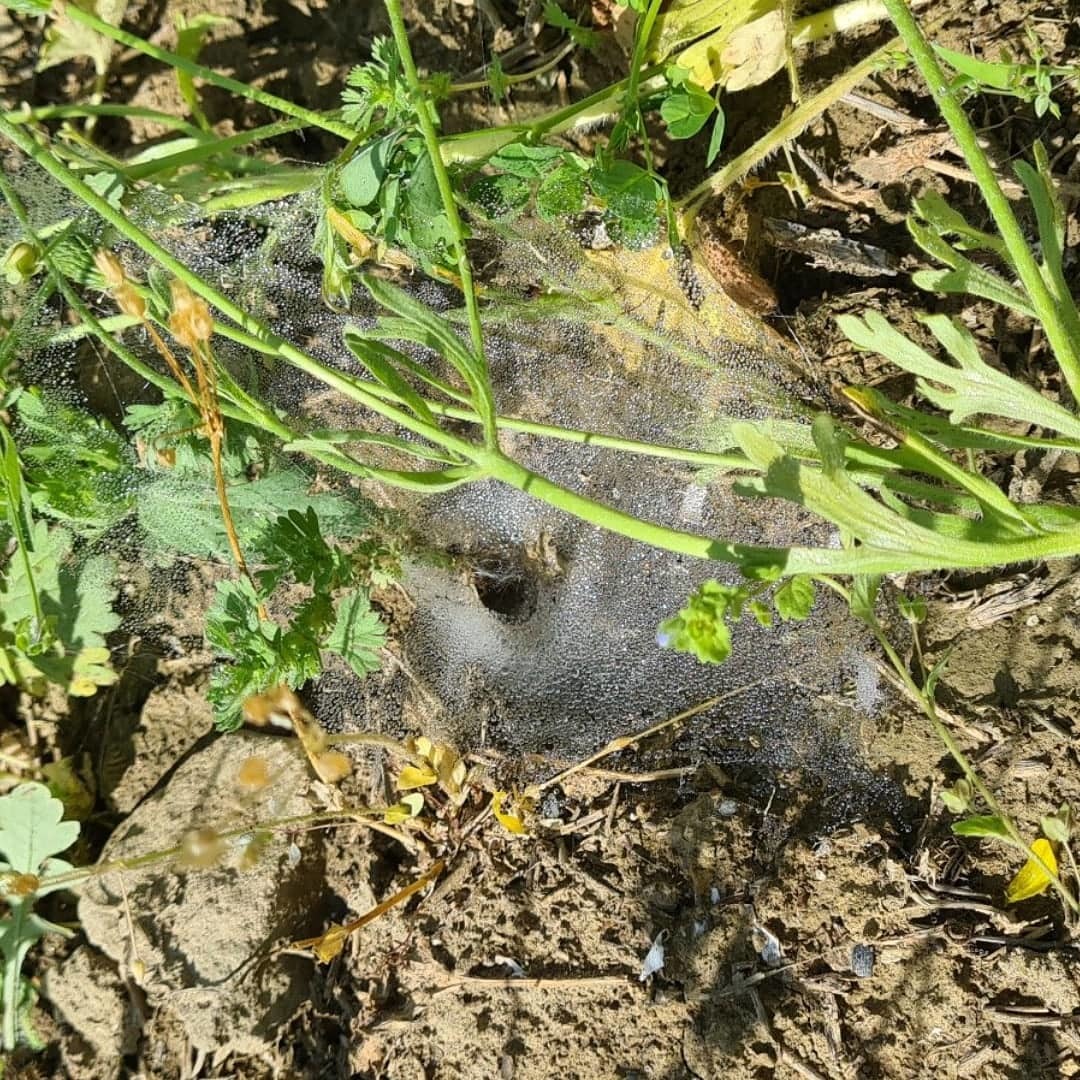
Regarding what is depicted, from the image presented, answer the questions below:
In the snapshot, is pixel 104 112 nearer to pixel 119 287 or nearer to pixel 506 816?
pixel 119 287

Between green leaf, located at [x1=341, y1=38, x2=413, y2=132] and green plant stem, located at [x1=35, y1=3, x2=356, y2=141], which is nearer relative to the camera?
green leaf, located at [x1=341, y1=38, x2=413, y2=132]

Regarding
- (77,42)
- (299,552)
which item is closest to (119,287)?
(299,552)

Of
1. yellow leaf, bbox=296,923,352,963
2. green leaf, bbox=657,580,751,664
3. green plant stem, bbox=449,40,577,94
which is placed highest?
green plant stem, bbox=449,40,577,94

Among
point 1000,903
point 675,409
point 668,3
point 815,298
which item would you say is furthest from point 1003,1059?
point 668,3

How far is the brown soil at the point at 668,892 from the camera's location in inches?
76.0

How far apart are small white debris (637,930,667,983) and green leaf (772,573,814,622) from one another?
3.08 ft

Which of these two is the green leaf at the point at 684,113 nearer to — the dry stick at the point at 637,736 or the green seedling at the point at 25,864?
the dry stick at the point at 637,736

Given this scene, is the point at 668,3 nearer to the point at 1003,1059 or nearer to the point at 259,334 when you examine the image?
the point at 259,334

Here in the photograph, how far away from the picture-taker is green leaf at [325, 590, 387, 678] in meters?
2.18

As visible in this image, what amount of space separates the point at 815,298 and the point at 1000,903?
140 cm

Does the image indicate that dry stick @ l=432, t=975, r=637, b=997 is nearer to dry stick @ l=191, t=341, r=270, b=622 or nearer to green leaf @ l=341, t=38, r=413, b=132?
dry stick @ l=191, t=341, r=270, b=622

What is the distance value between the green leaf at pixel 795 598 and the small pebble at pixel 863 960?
0.84 metres

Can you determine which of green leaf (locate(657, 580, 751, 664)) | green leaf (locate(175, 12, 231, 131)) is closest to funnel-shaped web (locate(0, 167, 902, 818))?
green leaf (locate(175, 12, 231, 131))

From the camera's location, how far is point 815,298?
2316 millimetres
